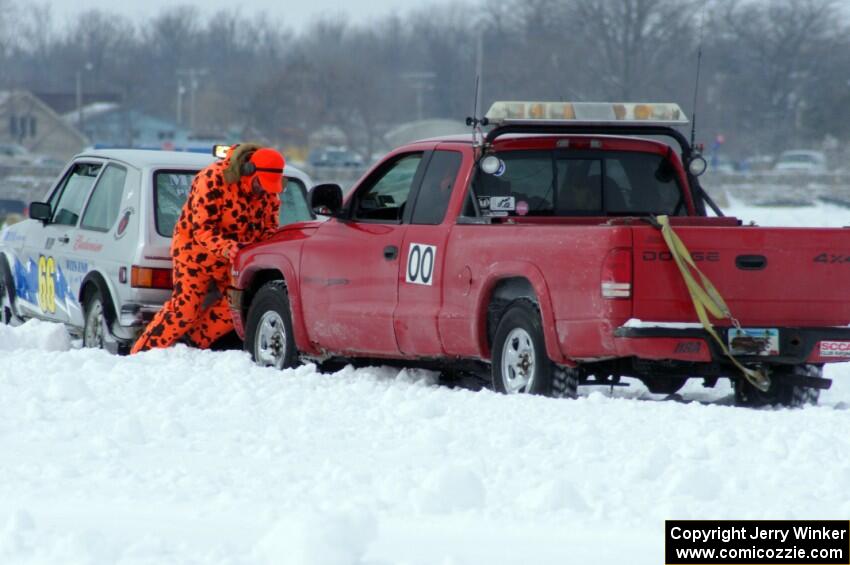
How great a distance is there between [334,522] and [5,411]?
10.4 ft

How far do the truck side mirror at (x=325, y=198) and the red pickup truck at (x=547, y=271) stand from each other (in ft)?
0.04

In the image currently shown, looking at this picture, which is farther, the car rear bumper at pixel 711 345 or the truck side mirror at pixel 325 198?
the truck side mirror at pixel 325 198

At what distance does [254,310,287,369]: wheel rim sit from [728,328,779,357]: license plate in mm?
3419

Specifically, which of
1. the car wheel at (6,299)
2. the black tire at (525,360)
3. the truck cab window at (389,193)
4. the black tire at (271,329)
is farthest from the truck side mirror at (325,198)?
the car wheel at (6,299)

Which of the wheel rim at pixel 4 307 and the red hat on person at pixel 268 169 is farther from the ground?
the red hat on person at pixel 268 169

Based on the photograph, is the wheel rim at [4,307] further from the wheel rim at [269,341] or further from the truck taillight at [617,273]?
the truck taillight at [617,273]

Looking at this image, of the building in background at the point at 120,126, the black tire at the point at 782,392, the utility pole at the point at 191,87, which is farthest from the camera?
the utility pole at the point at 191,87

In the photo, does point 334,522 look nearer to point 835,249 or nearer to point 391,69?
point 835,249

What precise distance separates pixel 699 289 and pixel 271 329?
11.7 ft

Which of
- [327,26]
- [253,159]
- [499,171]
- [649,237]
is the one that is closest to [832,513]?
[649,237]

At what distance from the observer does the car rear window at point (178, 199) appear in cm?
1143

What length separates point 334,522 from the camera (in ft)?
17.1

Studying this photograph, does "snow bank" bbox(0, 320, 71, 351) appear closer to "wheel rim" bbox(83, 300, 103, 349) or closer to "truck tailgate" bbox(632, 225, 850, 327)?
"wheel rim" bbox(83, 300, 103, 349)

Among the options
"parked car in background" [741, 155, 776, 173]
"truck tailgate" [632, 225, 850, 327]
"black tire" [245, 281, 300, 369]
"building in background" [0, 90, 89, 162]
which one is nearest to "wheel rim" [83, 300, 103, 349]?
"black tire" [245, 281, 300, 369]
